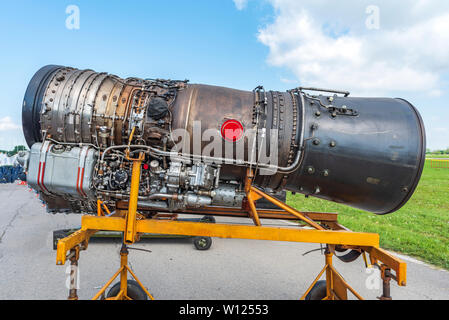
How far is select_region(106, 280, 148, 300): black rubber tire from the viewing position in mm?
3395

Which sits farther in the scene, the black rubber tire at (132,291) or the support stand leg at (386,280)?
the black rubber tire at (132,291)

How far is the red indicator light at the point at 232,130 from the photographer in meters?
2.99

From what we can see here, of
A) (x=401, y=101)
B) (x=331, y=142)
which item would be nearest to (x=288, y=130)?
(x=331, y=142)

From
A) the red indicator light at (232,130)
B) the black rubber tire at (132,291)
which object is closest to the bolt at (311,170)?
the red indicator light at (232,130)

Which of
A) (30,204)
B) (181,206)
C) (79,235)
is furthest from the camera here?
(30,204)

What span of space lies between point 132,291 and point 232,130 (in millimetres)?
2296

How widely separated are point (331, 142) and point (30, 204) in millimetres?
11566

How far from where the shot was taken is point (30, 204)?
1066 cm

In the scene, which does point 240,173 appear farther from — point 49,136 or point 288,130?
point 49,136

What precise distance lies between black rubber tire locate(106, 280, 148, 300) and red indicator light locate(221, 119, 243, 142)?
2.15 meters

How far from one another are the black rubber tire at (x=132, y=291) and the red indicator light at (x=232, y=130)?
7.04 feet

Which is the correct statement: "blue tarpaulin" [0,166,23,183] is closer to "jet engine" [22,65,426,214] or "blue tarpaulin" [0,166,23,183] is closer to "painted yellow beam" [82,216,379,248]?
"jet engine" [22,65,426,214]

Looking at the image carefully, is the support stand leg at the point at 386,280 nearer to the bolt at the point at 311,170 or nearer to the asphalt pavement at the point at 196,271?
the asphalt pavement at the point at 196,271

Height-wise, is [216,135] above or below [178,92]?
below
